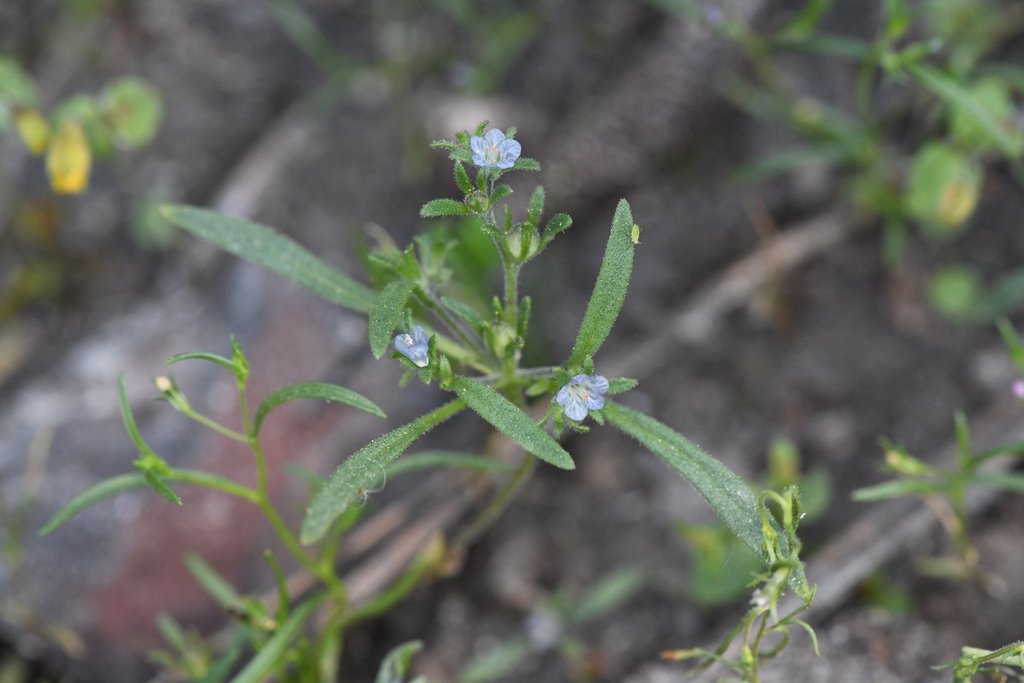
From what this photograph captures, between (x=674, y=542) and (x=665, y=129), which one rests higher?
(x=665, y=129)

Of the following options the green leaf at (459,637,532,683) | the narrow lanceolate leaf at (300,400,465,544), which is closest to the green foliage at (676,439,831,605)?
the green leaf at (459,637,532,683)

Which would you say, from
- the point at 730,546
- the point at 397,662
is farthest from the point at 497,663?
the point at 730,546

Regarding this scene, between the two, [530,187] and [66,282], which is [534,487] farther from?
[66,282]

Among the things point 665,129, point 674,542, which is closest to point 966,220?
point 665,129

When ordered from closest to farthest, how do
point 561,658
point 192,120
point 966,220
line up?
point 561,658
point 966,220
point 192,120

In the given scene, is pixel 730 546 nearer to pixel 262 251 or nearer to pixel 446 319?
pixel 446 319

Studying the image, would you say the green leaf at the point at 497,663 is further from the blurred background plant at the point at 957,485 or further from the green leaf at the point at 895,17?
the green leaf at the point at 895,17

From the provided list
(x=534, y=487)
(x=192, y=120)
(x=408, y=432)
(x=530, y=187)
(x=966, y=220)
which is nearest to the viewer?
(x=408, y=432)

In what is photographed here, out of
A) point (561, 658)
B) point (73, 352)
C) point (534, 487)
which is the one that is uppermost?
point (73, 352)
